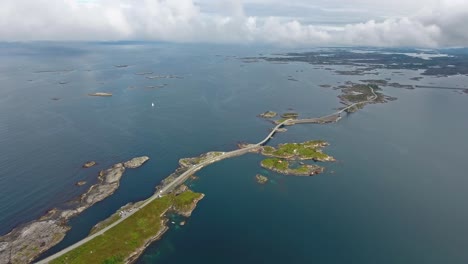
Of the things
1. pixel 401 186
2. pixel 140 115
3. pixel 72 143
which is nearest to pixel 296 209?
pixel 401 186

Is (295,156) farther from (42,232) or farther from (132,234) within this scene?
(42,232)

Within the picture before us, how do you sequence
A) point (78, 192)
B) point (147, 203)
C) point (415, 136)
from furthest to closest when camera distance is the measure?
point (415, 136) < point (78, 192) < point (147, 203)

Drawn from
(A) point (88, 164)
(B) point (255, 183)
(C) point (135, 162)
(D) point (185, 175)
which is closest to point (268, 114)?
(B) point (255, 183)

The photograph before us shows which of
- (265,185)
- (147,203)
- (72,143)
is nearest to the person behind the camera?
(147,203)

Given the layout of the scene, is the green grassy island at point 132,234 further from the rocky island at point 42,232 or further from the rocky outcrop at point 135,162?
the rocky outcrop at point 135,162

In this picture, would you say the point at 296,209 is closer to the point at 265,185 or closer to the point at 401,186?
the point at 265,185

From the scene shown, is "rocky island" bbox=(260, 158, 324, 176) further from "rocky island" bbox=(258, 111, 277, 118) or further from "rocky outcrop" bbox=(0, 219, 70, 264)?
"rocky outcrop" bbox=(0, 219, 70, 264)

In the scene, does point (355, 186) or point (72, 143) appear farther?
point (72, 143)
